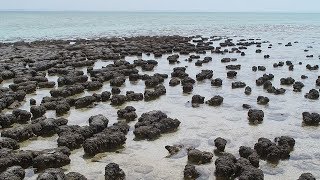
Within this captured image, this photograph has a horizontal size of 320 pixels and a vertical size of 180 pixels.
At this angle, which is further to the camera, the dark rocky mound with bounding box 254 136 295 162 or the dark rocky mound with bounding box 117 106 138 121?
the dark rocky mound with bounding box 117 106 138 121

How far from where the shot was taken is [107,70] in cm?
1998

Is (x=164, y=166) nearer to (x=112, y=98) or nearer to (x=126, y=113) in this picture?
(x=126, y=113)

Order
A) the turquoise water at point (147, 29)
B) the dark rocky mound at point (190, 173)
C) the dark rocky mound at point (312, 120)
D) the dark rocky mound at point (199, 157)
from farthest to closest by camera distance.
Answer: the turquoise water at point (147, 29)
the dark rocky mound at point (312, 120)
the dark rocky mound at point (199, 157)
the dark rocky mound at point (190, 173)

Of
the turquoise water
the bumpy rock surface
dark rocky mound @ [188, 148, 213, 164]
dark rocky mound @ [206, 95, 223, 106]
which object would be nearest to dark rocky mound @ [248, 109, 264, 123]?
dark rocky mound @ [206, 95, 223, 106]

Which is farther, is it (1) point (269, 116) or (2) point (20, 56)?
(2) point (20, 56)

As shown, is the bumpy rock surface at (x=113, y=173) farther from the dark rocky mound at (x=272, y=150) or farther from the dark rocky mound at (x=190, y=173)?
the dark rocky mound at (x=272, y=150)

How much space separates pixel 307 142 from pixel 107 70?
40.3 feet

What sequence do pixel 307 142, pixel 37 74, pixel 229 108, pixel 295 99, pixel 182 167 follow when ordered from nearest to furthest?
pixel 182 167 < pixel 307 142 < pixel 229 108 < pixel 295 99 < pixel 37 74

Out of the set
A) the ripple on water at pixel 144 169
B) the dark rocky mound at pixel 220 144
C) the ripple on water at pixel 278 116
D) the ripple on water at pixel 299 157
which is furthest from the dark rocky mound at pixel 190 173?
the ripple on water at pixel 278 116

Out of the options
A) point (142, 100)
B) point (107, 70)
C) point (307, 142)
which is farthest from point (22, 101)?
point (307, 142)

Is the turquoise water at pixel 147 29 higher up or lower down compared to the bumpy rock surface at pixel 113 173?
lower down

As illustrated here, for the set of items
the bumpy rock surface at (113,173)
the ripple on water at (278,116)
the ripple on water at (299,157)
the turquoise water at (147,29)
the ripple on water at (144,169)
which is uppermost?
the bumpy rock surface at (113,173)

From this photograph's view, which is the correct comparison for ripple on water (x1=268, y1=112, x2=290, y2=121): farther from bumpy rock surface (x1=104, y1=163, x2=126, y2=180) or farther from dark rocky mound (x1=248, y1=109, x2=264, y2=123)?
bumpy rock surface (x1=104, y1=163, x2=126, y2=180)

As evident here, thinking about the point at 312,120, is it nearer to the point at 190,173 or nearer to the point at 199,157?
the point at 199,157
